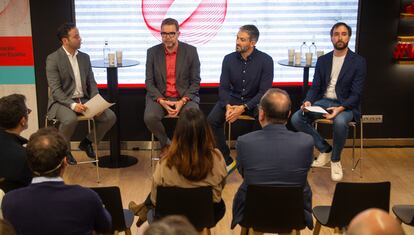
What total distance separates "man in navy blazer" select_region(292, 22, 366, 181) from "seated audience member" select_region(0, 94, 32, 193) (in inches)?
112

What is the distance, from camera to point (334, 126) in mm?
4910

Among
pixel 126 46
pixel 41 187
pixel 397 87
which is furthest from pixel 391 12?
pixel 41 187

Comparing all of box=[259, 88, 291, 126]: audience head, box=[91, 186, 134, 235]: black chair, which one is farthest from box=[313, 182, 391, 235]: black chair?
box=[91, 186, 134, 235]: black chair

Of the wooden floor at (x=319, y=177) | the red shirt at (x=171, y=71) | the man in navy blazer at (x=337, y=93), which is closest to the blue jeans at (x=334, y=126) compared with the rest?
the man in navy blazer at (x=337, y=93)

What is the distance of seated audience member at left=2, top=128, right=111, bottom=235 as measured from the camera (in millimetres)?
2326

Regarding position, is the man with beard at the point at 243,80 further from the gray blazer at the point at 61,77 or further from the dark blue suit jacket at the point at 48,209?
the dark blue suit jacket at the point at 48,209

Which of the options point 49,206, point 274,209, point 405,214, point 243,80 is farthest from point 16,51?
point 405,214

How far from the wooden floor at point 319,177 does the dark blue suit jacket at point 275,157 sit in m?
1.28

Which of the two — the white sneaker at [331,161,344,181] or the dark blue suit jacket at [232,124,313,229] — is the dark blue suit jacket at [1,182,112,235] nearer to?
the dark blue suit jacket at [232,124,313,229]

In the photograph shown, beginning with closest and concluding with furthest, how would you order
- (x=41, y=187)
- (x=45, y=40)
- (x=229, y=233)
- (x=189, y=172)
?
1. (x=41, y=187)
2. (x=189, y=172)
3. (x=229, y=233)
4. (x=45, y=40)

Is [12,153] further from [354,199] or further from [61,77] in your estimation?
[61,77]

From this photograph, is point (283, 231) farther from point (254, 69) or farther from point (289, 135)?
point (254, 69)

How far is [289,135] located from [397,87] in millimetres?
3412

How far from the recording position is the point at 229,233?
3.91m
